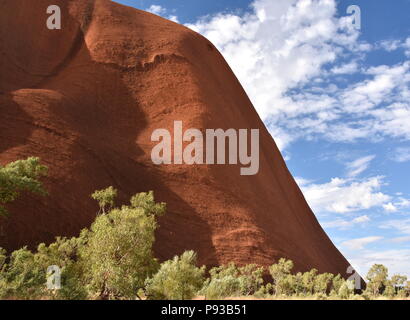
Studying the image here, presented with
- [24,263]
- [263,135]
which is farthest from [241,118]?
[24,263]

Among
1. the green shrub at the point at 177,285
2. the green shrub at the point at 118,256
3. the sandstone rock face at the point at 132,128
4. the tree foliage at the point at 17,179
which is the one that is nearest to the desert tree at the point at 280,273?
the sandstone rock face at the point at 132,128

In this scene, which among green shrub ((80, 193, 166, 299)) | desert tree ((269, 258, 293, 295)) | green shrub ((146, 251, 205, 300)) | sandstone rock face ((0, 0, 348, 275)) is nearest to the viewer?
green shrub ((80, 193, 166, 299))

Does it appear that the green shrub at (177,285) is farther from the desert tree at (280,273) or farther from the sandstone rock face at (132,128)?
the desert tree at (280,273)

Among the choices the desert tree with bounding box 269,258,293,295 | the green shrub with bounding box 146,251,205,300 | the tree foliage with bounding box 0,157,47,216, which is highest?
the tree foliage with bounding box 0,157,47,216

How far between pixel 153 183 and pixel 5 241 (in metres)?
15.9

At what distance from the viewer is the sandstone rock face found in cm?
3569

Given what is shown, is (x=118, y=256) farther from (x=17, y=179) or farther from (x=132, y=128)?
(x=132, y=128)

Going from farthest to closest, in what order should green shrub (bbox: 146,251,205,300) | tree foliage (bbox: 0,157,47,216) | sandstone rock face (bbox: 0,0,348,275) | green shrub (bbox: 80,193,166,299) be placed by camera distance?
sandstone rock face (bbox: 0,0,348,275) < tree foliage (bbox: 0,157,47,216) < green shrub (bbox: 146,251,205,300) < green shrub (bbox: 80,193,166,299)

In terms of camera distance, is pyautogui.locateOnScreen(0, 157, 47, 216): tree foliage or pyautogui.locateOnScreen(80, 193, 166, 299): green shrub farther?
pyautogui.locateOnScreen(0, 157, 47, 216): tree foliage

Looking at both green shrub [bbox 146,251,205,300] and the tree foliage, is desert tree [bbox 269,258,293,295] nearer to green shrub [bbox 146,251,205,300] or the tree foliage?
green shrub [bbox 146,251,205,300]

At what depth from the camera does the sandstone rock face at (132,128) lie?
35.7m

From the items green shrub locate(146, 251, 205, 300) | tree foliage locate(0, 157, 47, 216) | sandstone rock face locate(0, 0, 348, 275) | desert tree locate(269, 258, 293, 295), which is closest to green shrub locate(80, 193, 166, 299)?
green shrub locate(146, 251, 205, 300)
